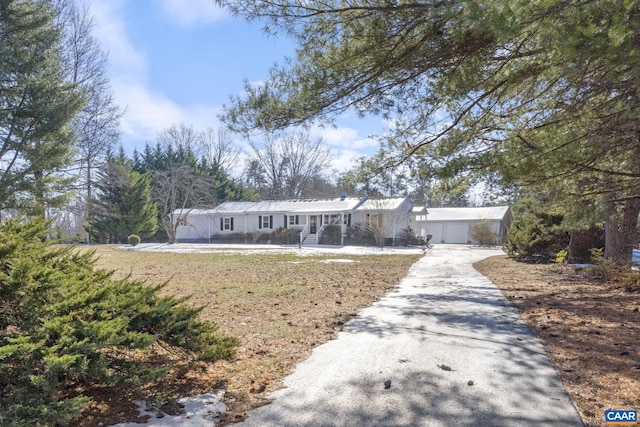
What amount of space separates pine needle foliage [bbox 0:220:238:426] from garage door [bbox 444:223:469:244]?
1368 inches

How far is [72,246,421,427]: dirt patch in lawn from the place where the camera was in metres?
2.95

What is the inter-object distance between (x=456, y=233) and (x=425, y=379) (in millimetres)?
34421

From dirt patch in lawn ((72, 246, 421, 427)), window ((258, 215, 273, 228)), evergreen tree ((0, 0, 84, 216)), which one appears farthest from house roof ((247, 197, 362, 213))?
evergreen tree ((0, 0, 84, 216))

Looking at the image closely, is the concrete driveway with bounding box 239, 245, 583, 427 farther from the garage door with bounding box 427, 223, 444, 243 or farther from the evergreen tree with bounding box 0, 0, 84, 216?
the garage door with bounding box 427, 223, 444, 243

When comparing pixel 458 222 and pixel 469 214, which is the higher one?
pixel 469 214

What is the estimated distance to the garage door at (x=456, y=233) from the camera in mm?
35406

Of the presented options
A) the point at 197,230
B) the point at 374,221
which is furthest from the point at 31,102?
the point at 197,230

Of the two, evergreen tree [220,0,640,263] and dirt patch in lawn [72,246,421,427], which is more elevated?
evergreen tree [220,0,640,263]

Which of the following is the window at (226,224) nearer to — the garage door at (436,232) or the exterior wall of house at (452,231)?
the exterior wall of house at (452,231)

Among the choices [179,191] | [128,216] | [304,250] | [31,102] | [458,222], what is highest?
[31,102]

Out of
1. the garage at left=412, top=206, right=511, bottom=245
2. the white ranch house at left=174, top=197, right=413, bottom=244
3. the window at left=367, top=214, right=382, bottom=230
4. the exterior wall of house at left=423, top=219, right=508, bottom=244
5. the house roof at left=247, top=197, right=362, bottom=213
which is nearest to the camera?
the window at left=367, top=214, right=382, bottom=230

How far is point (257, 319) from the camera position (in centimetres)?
555

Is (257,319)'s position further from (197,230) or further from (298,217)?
(197,230)

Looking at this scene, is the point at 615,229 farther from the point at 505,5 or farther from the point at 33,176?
the point at 33,176
